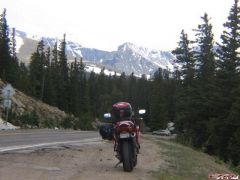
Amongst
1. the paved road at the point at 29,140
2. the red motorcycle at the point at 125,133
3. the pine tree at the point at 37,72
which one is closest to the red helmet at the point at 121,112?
the red motorcycle at the point at 125,133

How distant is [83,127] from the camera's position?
205ft

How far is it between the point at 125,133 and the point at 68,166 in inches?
63.3

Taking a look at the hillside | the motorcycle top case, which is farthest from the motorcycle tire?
the hillside

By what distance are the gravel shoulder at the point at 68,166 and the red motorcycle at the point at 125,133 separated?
0.33 metres

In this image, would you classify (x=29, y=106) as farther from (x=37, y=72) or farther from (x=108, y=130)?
(x=108, y=130)

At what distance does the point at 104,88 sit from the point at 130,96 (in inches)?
338

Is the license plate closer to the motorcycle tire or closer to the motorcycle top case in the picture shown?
the motorcycle tire

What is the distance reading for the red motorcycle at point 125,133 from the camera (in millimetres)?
11482

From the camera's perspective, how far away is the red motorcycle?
11.5 metres

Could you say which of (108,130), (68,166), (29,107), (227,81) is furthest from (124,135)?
(29,107)

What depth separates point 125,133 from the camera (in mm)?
11469

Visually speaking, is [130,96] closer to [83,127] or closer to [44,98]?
[44,98]

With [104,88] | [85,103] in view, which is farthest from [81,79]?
[104,88]

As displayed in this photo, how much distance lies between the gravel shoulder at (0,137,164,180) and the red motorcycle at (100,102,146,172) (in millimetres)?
327
